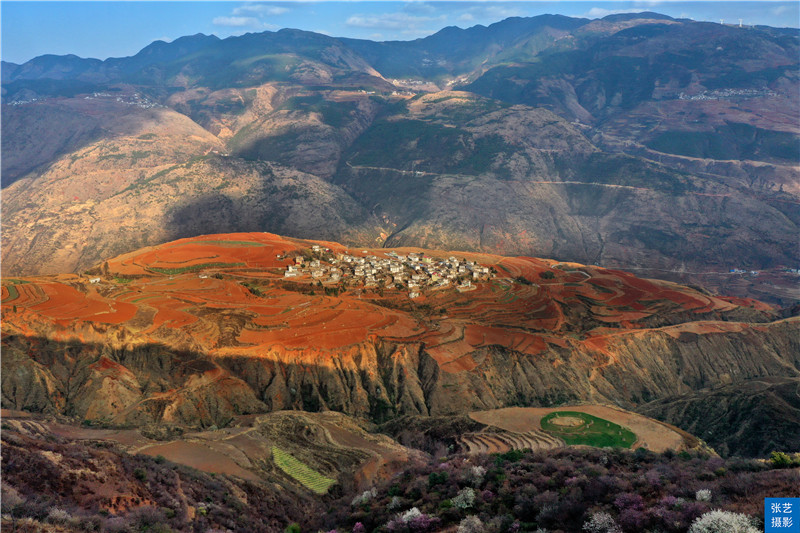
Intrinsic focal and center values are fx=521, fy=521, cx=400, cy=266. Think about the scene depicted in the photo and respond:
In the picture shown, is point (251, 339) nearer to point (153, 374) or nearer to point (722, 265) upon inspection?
point (153, 374)

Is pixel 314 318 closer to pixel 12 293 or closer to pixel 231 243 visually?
pixel 12 293

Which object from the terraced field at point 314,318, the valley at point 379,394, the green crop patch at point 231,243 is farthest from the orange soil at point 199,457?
the green crop patch at point 231,243

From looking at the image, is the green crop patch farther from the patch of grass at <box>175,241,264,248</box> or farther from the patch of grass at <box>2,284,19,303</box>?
the patch of grass at <box>2,284,19,303</box>

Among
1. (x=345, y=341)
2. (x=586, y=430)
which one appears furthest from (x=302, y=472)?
(x=345, y=341)

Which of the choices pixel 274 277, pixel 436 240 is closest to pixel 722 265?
pixel 436 240

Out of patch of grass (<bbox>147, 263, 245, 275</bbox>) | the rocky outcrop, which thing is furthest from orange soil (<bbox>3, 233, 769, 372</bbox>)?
the rocky outcrop

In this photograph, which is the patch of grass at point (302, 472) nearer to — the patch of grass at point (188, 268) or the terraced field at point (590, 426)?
the terraced field at point (590, 426)
